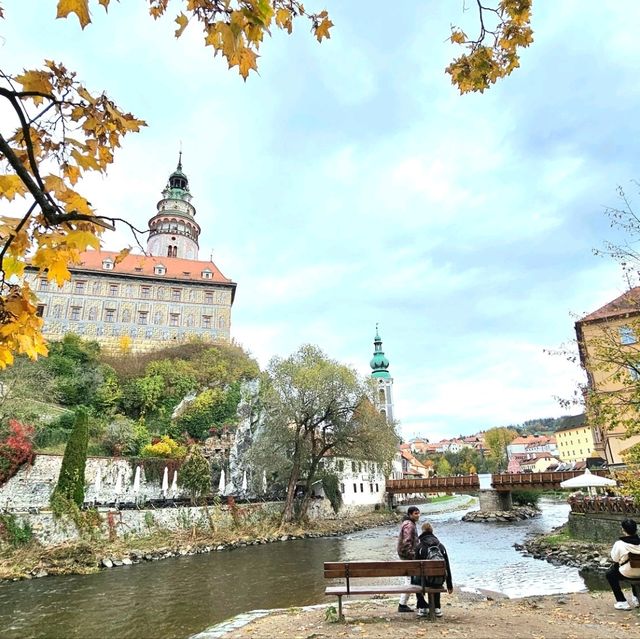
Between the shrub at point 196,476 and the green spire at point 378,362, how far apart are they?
156 feet

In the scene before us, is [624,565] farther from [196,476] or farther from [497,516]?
[497,516]

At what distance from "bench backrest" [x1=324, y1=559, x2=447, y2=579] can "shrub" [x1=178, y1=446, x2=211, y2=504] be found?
20.9 m

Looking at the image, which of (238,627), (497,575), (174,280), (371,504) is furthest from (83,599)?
(174,280)

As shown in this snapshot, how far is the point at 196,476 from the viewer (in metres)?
26.3

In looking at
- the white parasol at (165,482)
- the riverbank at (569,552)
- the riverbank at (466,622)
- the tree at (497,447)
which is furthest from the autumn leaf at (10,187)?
the tree at (497,447)

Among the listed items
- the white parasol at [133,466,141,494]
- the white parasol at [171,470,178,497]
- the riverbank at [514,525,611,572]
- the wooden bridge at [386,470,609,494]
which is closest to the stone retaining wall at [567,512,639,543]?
the riverbank at [514,525,611,572]

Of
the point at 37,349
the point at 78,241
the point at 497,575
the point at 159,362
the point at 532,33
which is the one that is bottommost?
the point at 497,575

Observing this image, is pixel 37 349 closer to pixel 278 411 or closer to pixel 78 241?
pixel 78 241

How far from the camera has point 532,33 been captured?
3.57 meters

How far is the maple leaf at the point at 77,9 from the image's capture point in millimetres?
1965

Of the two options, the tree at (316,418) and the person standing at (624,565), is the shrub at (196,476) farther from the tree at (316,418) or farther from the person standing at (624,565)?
the person standing at (624,565)

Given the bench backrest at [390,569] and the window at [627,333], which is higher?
the window at [627,333]

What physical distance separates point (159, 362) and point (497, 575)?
34122mm

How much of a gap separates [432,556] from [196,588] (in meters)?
8.73
